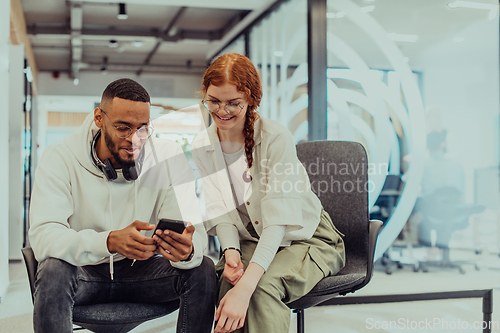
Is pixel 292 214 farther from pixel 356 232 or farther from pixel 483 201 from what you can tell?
pixel 483 201

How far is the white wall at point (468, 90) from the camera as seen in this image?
3.26 m

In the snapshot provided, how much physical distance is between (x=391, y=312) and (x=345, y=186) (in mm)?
1261

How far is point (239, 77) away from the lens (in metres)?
1.39

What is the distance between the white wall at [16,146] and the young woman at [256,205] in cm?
356

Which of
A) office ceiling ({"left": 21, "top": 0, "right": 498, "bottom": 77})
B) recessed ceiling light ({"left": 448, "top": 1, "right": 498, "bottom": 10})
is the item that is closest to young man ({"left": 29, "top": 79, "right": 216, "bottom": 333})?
office ceiling ({"left": 21, "top": 0, "right": 498, "bottom": 77})

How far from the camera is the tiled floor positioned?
238 centimetres

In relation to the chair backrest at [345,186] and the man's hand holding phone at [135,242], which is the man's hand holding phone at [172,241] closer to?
the man's hand holding phone at [135,242]

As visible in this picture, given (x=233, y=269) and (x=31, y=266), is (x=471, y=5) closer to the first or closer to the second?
(x=233, y=269)

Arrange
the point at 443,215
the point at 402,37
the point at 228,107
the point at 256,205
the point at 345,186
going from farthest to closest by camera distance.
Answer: the point at 443,215
the point at 402,37
the point at 345,186
the point at 256,205
the point at 228,107

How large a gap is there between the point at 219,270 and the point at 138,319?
0.30 meters

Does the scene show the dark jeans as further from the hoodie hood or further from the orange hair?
the orange hair

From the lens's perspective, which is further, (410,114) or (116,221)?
(410,114)

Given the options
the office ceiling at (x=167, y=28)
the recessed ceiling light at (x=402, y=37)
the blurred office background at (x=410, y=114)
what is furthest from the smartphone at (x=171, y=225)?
the recessed ceiling light at (x=402, y=37)

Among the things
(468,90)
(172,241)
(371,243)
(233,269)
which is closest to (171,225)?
(172,241)
